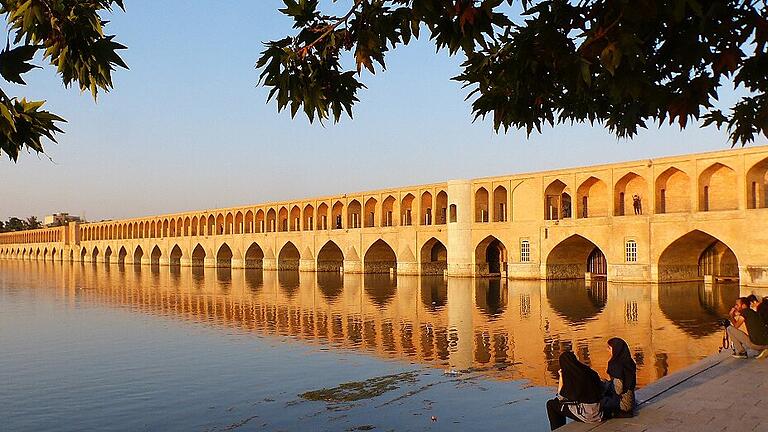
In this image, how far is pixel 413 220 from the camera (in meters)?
37.5

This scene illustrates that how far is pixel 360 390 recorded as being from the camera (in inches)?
380

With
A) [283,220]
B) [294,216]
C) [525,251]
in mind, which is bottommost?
[525,251]

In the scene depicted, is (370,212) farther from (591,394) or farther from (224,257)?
(591,394)

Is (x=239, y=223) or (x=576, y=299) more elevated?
(x=239, y=223)

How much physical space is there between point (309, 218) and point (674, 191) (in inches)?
1047

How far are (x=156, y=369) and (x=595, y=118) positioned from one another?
9.70m

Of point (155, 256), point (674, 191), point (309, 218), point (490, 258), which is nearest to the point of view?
point (674, 191)

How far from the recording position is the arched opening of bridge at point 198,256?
193 ft

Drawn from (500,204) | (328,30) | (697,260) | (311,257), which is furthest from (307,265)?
(328,30)

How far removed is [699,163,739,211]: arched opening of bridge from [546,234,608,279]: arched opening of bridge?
5.51 m

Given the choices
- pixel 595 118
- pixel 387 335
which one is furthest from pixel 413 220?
pixel 595 118

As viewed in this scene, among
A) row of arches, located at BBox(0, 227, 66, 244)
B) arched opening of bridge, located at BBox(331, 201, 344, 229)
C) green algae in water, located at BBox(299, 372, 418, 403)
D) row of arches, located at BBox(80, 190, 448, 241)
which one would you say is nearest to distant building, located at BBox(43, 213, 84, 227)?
row of arches, located at BBox(0, 227, 66, 244)

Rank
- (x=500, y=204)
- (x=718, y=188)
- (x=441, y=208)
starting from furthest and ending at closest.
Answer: (x=441, y=208), (x=500, y=204), (x=718, y=188)

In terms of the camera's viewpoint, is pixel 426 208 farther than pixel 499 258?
Yes
